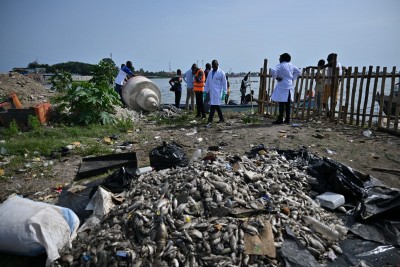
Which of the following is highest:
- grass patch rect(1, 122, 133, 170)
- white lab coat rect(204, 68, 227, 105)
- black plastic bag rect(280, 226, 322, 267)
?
white lab coat rect(204, 68, 227, 105)

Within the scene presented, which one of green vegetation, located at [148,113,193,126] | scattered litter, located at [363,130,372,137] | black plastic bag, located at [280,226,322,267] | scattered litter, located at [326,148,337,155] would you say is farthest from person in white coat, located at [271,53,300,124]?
black plastic bag, located at [280,226,322,267]

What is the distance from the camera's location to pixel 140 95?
11648 mm

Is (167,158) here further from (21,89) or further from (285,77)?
(21,89)

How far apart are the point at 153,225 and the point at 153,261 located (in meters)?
0.39

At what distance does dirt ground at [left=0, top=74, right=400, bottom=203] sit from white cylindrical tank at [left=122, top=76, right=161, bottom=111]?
6.86 ft

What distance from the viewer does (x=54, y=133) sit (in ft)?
23.6

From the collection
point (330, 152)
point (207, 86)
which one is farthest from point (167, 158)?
point (207, 86)

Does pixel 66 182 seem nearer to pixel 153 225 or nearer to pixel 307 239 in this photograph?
pixel 153 225

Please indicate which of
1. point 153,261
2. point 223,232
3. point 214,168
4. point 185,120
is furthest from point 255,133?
point 153,261

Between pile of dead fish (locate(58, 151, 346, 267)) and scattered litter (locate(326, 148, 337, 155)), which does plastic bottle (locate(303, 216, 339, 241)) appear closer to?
pile of dead fish (locate(58, 151, 346, 267))

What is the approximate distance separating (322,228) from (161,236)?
1.72 meters

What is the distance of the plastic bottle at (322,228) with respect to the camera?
2.97 meters

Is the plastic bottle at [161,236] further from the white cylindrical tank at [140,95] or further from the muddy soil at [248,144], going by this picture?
the white cylindrical tank at [140,95]

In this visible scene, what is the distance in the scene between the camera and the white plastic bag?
8.64 ft
